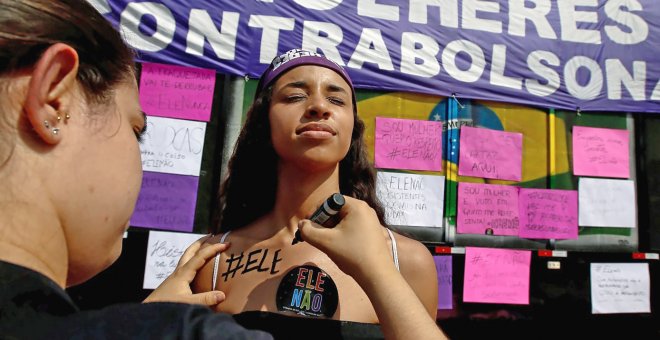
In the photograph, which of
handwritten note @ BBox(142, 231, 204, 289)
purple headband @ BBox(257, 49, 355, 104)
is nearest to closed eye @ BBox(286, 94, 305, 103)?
purple headband @ BBox(257, 49, 355, 104)

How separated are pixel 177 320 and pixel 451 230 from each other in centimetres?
189

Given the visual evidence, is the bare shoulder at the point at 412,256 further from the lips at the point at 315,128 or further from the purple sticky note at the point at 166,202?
the purple sticky note at the point at 166,202

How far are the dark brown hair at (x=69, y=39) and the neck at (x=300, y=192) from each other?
2.19 ft

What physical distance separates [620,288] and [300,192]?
1920 millimetres

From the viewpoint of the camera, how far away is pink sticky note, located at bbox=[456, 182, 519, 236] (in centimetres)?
212

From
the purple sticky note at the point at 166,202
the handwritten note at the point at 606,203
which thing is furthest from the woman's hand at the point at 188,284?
the handwritten note at the point at 606,203

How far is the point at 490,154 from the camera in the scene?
85.4 inches

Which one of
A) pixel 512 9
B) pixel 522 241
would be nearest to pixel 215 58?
pixel 512 9

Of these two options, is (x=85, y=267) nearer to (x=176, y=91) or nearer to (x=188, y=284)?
(x=188, y=284)

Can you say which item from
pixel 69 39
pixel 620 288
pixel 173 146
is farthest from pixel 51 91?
pixel 620 288

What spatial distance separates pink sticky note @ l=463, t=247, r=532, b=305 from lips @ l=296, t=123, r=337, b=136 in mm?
1282

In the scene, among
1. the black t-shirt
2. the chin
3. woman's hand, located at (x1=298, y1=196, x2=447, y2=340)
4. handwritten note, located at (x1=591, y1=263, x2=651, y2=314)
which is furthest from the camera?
handwritten note, located at (x1=591, y1=263, x2=651, y2=314)

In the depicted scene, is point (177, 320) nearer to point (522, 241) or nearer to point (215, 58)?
point (215, 58)

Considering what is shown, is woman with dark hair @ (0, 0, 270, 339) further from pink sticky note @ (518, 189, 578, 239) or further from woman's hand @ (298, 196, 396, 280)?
pink sticky note @ (518, 189, 578, 239)
